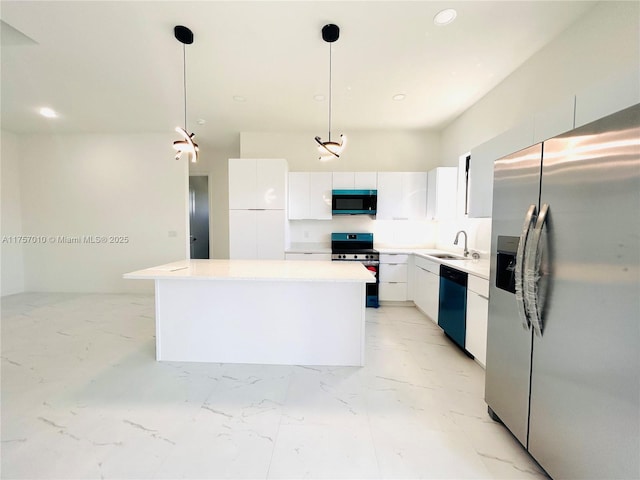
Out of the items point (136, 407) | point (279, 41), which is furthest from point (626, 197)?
point (136, 407)

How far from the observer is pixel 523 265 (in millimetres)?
1251

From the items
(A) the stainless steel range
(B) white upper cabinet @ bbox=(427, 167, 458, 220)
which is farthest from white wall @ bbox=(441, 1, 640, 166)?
(A) the stainless steel range

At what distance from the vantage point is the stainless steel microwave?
3.94 meters

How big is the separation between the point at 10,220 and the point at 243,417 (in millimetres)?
5960

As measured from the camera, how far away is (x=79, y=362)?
Result: 7.50 feet

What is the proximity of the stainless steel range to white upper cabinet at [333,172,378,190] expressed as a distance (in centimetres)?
80

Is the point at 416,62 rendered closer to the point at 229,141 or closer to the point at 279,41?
the point at 279,41

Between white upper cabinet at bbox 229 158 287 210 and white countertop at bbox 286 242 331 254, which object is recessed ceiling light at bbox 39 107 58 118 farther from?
white countertop at bbox 286 242 331 254

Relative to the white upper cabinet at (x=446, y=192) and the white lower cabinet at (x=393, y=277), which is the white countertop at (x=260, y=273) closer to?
the white lower cabinet at (x=393, y=277)

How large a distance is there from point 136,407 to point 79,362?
113 centimetres

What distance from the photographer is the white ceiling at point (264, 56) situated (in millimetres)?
1836

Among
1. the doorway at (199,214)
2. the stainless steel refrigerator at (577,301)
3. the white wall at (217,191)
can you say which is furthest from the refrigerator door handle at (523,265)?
the doorway at (199,214)

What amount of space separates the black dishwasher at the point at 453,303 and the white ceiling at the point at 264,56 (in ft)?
6.91

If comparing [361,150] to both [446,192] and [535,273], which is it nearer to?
[446,192]
